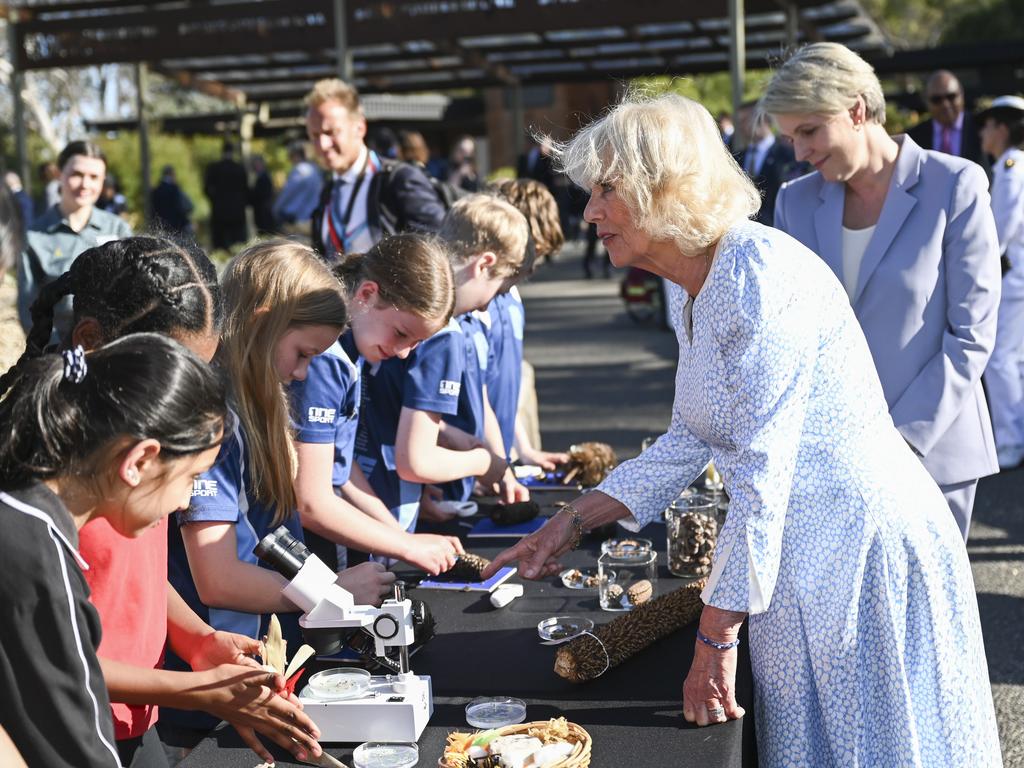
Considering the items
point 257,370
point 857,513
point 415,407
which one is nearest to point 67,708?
point 257,370

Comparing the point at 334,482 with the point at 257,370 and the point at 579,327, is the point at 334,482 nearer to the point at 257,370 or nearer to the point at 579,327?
the point at 257,370

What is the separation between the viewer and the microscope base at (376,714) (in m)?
1.72

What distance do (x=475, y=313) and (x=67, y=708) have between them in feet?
7.68

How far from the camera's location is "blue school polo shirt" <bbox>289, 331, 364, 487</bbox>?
2373mm

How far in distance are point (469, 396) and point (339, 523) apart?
1.04 m

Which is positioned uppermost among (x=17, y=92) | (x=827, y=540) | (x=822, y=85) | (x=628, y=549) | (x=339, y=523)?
(x=17, y=92)

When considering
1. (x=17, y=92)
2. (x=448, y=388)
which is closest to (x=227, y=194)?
(x=17, y=92)

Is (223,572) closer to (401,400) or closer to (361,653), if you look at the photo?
(361,653)

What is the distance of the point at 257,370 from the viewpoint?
2.21 m

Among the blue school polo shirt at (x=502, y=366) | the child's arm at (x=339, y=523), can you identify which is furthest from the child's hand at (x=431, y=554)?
the blue school polo shirt at (x=502, y=366)

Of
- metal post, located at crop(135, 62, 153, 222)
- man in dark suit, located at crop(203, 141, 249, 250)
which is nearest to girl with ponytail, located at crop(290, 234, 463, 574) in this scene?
metal post, located at crop(135, 62, 153, 222)

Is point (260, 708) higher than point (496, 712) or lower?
higher

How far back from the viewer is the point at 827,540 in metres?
1.85

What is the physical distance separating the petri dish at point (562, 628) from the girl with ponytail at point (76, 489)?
68 centimetres
